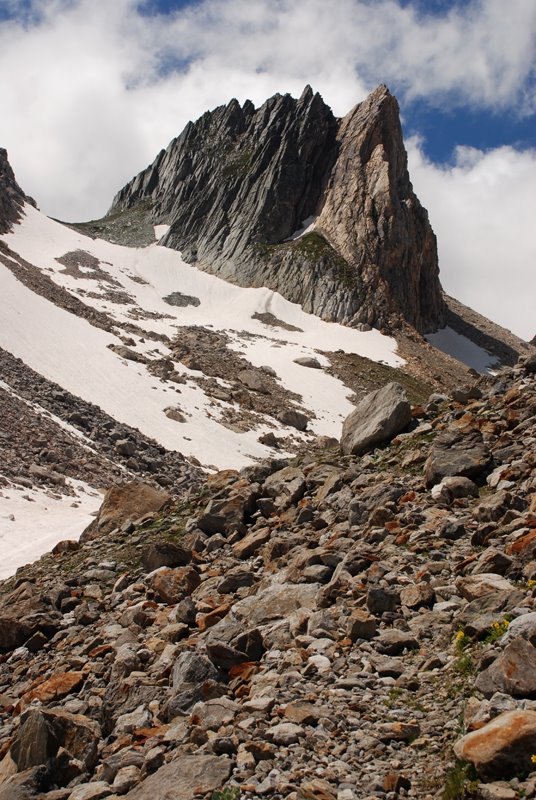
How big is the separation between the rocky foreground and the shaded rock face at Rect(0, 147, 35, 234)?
8946 cm

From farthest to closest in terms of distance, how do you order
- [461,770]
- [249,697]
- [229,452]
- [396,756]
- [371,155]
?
[371,155], [229,452], [249,697], [396,756], [461,770]

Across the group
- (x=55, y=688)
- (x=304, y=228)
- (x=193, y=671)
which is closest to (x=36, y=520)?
(x=55, y=688)

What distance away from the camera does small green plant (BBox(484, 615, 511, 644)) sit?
6.32 meters

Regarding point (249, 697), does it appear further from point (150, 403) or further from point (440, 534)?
point (150, 403)

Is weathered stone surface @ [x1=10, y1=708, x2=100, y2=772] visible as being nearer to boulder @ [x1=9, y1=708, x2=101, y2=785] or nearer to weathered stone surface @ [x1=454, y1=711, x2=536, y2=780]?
boulder @ [x1=9, y1=708, x2=101, y2=785]

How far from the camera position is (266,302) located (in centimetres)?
8712

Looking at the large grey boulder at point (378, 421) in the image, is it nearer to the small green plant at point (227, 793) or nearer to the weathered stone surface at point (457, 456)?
the weathered stone surface at point (457, 456)

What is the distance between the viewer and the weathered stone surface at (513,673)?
17.6 feet

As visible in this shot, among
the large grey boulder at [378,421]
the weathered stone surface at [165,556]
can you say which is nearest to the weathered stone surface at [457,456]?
the large grey boulder at [378,421]

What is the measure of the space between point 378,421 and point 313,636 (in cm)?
708

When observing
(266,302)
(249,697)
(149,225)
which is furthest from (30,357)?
(149,225)

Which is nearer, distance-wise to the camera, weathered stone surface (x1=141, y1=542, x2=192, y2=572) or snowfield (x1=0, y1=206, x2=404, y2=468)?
weathered stone surface (x1=141, y1=542, x2=192, y2=572)

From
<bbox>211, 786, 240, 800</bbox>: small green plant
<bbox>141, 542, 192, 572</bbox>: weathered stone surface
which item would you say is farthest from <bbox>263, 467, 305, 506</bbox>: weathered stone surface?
<bbox>211, 786, 240, 800</bbox>: small green plant

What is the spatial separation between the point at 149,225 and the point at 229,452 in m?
89.1
